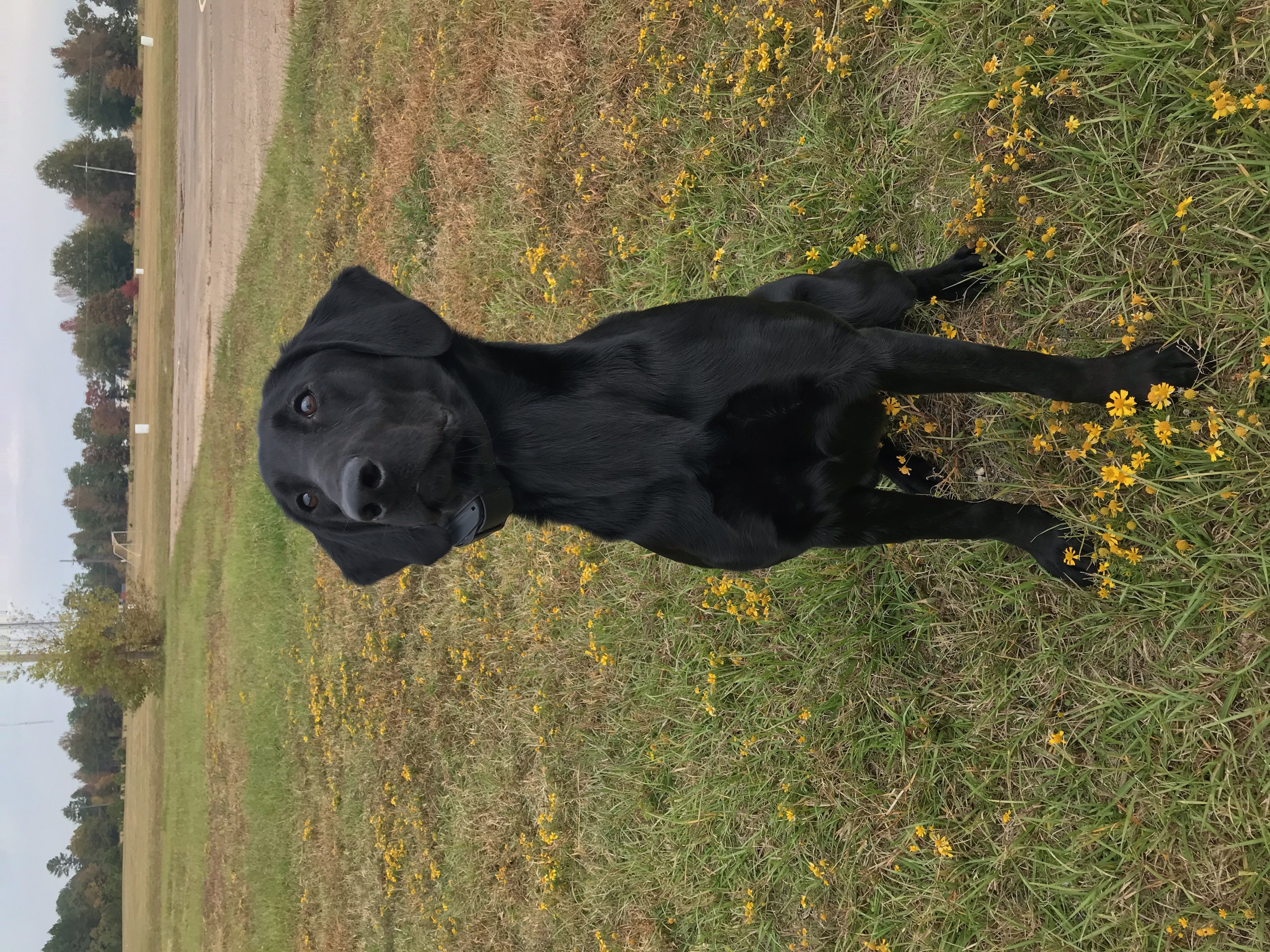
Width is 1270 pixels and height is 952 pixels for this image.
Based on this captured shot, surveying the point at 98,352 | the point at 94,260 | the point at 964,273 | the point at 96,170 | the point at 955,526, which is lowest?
the point at 955,526

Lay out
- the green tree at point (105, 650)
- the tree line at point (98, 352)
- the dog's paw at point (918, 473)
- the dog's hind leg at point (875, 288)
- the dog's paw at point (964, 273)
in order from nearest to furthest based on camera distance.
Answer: the dog's hind leg at point (875, 288) → the dog's paw at point (964, 273) → the dog's paw at point (918, 473) → the green tree at point (105, 650) → the tree line at point (98, 352)

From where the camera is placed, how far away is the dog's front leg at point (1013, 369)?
7.84ft

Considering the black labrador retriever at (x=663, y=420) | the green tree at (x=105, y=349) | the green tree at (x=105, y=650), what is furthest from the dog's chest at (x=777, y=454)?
the green tree at (x=105, y=349)

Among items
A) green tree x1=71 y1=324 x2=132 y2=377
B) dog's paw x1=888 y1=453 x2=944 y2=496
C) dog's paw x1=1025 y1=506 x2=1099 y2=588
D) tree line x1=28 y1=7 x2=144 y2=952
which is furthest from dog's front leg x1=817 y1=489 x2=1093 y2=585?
green tree x1=71 y1=324 x2=132 y2=377

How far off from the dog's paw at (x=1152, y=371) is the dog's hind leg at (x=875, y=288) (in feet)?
2.77

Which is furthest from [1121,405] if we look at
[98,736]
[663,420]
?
[98,736]

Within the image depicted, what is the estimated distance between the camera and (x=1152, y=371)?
2514 millimetres

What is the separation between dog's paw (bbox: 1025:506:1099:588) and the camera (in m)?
2.73

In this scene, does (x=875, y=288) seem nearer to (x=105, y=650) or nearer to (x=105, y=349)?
(x=105, y=650)

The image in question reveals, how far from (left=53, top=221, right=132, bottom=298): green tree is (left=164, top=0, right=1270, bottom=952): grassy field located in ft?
95.0

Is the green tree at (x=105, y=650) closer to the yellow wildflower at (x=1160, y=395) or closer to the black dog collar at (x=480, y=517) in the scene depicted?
the black dog collar at (x=480, y=517)

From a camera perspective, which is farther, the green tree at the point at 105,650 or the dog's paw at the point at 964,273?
the green tree at the point at 105,650

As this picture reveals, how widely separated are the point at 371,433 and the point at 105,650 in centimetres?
1797

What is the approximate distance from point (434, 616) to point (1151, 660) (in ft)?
17.1
